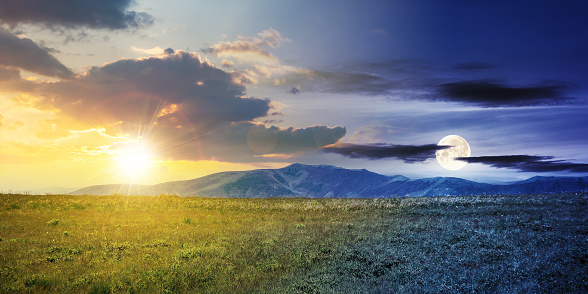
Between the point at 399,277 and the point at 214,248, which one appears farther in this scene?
the point at 214,248

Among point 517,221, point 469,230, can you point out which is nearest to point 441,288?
point 469,230

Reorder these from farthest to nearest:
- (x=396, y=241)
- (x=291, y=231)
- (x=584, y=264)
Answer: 1. (x=291, y=231)
2. (x=396, y=241)
3. (x=584, y=264)

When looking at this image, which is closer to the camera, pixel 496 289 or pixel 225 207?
pixel 496 289

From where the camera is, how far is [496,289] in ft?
36.5

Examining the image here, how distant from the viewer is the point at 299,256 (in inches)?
661

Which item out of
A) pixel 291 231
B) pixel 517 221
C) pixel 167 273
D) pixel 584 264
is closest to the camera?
pixel 584 264

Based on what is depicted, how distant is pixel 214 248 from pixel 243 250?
1.61 metres

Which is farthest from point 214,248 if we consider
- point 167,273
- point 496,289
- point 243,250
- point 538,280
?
point 538,280

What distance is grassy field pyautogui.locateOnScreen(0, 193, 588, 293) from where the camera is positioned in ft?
40.7

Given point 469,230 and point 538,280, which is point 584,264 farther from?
point 469,230

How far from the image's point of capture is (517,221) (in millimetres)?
21406

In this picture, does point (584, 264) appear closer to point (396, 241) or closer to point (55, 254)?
point (396, 241)

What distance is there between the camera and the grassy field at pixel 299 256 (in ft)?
40.7

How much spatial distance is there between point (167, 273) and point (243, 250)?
15.7 feet
